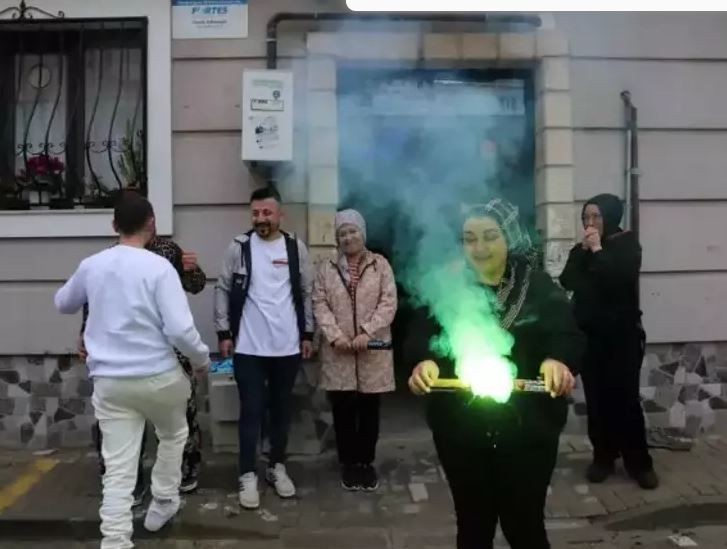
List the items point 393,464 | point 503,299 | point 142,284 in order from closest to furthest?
point 503,299
point 142,284
point 393,464

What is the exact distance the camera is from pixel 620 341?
5.12 metres

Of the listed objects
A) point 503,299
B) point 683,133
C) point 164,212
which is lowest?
point 503,299

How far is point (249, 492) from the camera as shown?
16.3 feet

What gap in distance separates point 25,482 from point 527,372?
3552 mm

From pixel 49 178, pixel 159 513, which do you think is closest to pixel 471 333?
pixel 159 513

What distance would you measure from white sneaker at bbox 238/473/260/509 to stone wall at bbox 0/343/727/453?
851mm

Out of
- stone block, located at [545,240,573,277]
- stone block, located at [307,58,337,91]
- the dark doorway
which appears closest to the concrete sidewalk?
the dark doorway

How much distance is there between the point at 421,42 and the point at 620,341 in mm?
2440

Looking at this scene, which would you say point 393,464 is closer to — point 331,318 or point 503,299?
point 331,318

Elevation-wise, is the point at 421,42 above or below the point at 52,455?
above

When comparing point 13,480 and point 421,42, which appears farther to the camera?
point 421,42

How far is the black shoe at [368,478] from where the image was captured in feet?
17.4

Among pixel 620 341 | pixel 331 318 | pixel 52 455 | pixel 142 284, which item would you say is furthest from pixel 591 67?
pixel 52 455

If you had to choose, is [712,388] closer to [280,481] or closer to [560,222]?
[560,222]
